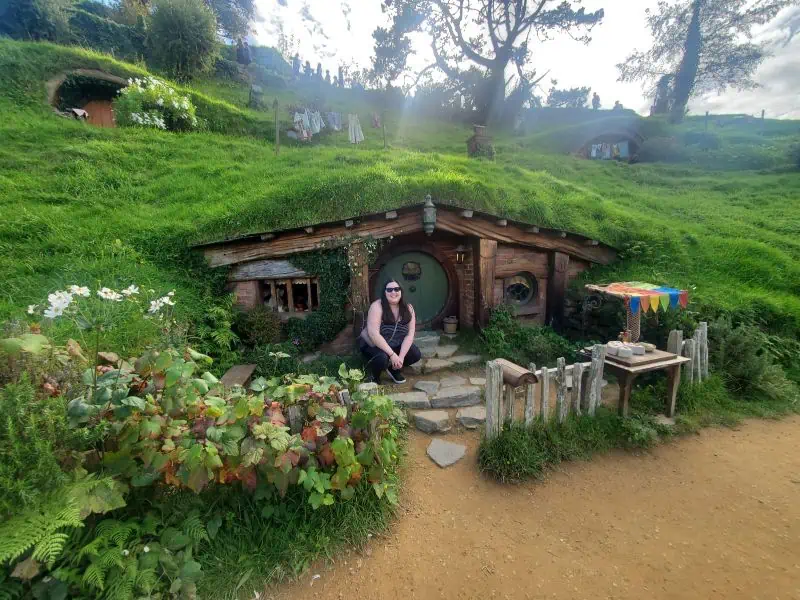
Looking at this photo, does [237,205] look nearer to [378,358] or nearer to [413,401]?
[378,358]

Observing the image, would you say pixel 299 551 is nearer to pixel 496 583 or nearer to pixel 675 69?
pixel 496 583

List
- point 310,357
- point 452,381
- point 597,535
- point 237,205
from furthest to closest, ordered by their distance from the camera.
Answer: point 237,205
point 310,357
point 452,381
point 597,535

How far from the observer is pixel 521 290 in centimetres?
787

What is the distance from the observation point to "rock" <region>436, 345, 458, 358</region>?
661 centimetres

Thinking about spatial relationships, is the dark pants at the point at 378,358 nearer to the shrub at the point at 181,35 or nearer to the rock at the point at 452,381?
the rock at the point at 452,381

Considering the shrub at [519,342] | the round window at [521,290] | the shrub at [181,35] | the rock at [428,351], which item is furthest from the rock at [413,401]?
the shrub at [181,35]

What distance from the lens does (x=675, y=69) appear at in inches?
988

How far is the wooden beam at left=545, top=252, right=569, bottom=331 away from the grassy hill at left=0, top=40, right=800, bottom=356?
2.70ft

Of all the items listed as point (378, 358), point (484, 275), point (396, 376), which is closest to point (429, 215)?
point (484, 275)

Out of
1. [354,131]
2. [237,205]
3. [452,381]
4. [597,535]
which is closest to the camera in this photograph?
[597,535]

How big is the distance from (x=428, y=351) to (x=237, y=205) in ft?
15.9

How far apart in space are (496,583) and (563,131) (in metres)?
26.2

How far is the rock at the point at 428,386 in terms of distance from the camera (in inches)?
214

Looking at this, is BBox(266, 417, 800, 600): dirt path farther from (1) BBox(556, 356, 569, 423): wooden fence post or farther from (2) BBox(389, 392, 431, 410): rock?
(2) BBox(389, 392, 431, 410): rock
